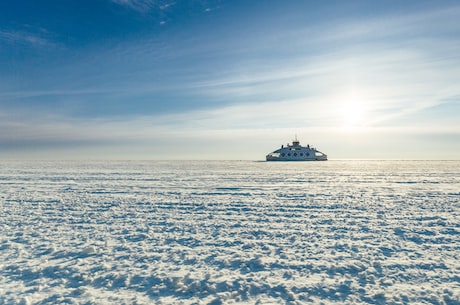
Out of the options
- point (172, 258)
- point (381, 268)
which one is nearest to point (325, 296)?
point (381, 268)

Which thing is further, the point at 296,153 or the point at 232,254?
the point at 296,153

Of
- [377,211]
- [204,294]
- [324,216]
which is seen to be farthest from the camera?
[377,211]

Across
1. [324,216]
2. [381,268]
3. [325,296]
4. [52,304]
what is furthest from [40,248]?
[324,216]

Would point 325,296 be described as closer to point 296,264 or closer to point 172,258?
point 296,264

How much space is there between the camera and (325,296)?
430cm

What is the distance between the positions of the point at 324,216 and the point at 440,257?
3.71 m

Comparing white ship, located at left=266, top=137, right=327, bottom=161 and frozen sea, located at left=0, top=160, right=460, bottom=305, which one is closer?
frozen sea, located at left=0, top=160, right=460, bottom=305

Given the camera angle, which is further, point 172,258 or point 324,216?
point 324,216

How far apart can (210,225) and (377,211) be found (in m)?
5.45

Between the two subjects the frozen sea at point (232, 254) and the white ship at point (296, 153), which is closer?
the frozen sea at point (232, 254)

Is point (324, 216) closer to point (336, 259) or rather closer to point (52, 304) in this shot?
point (336, 259)

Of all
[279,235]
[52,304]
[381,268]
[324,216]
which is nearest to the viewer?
[52,304]

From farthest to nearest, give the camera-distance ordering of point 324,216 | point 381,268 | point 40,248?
point 324,216 < point 40,248 < point 381,268

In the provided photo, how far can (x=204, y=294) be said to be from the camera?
440 centimetres
